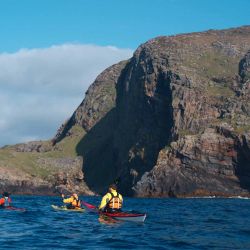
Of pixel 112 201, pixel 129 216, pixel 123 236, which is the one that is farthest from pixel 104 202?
pixel 123 236

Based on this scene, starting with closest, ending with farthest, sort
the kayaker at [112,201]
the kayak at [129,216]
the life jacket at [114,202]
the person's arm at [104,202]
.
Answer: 1. the kayak at [129,216]
2. the person's arm at [104,202]
3. the kayaker at [112,201]
4. the life jacket at [114,202]

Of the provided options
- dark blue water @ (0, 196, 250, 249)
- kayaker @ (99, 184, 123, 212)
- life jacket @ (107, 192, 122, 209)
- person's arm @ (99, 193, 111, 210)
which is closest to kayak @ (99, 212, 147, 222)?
kayaker @ (99, 184, 123, 212)

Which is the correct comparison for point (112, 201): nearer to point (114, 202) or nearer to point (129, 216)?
point (114, 202)

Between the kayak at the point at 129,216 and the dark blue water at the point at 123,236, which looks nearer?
the dark blue water at the point at 123,236

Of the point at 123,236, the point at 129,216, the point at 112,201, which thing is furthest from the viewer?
the point at 112,201

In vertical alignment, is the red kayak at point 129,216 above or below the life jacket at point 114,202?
below

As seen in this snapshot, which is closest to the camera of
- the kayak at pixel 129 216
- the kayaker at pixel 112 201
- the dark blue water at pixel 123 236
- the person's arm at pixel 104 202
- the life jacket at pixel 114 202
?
the dark blue water at pixel 123 236

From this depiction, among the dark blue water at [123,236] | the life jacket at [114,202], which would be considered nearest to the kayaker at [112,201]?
the life jacket at [114,202]

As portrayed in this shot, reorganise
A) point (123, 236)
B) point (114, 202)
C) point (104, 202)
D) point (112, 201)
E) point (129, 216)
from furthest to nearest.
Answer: point (112, 201)
point (114, 202)
point (104, 202)
point (129, 216)
point (123, 236)

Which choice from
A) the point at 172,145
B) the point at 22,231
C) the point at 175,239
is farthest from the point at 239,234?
the point at 172,145

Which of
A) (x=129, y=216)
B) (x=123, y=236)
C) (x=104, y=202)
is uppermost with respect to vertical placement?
(x=104, y=202)

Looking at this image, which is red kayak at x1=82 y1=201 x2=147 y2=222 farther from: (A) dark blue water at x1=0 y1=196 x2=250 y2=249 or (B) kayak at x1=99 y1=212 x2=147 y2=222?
(A) dark blue water at x1=0 y1=196 x2=250 y2=249

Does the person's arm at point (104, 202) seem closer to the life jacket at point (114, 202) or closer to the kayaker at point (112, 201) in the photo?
the kayaker at point (112, 201)

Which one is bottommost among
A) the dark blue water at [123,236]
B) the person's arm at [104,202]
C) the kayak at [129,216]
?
the dark blue water at [123,236]
